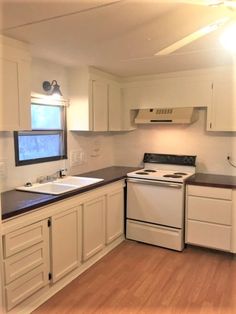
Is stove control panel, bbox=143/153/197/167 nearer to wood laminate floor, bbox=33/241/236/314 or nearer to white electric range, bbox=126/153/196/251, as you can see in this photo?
white electric range, bbox=126/153/196/251

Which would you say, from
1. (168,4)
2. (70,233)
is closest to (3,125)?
(70,233)

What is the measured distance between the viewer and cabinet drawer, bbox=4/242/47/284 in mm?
1975

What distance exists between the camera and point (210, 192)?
311 centimetres

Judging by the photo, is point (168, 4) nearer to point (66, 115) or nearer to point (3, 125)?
point (3, 125)

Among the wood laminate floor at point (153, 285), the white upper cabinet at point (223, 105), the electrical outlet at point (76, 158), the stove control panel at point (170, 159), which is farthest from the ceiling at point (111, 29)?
the wood laminate floor at point (153, 285)

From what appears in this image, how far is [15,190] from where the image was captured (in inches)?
103

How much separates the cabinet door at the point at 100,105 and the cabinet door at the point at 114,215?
2.86 ft

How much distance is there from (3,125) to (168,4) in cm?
151

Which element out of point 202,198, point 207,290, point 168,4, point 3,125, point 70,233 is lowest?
point 207,290

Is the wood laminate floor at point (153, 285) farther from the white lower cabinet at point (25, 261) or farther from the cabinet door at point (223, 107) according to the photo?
the cabinet door at point (223, 107)

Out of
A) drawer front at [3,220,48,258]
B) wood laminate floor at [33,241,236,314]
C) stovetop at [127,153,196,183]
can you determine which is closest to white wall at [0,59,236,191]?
stovetop at [127,153,196,183]

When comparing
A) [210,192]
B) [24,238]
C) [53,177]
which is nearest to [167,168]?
[210,192]

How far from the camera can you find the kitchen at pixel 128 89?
6.83 ft

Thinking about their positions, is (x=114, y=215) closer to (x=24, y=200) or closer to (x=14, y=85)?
(x=24, y=200)
